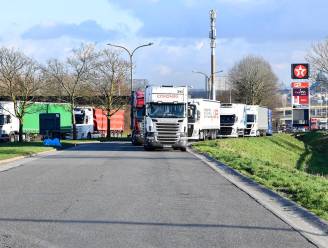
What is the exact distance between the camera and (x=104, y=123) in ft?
264

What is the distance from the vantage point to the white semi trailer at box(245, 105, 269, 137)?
70.2 metres

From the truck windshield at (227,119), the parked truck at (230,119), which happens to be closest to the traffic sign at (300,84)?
the parked truck at (230,119)

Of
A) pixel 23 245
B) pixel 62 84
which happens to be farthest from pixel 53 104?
pixel 23 245

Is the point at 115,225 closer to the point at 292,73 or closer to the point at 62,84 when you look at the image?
the point at 62,84

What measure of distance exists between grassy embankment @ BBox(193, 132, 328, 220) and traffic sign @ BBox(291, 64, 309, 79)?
24.8ft

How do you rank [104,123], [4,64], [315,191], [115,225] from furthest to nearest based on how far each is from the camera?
1. [104,123]
2. [4,64]
3. [315,191]
4. [115,225]

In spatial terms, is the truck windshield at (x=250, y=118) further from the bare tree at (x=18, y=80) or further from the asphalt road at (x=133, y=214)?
the asphalt road at (x=133, y=214)

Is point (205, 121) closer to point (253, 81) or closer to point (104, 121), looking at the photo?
point (104, 121)

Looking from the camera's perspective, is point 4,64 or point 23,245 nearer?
point 23,245

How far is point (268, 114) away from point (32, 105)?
36.2m

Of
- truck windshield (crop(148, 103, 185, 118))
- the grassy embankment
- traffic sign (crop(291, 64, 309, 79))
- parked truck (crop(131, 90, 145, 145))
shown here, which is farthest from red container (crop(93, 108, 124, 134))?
truck windshield (crop(148, 103, 185, 118))

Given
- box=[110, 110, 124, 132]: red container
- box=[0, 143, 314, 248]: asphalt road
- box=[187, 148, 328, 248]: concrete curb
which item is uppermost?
box=[110, 110, 124, 132]: red container

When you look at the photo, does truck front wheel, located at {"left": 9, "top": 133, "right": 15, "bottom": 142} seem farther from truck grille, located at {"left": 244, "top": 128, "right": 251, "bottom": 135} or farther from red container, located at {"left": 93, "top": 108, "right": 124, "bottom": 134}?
truck grille, located at {"left": 244, "top": 128, "right": 251, "bottom": 135}

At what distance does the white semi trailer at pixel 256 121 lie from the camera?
Result: 70.2 metres
